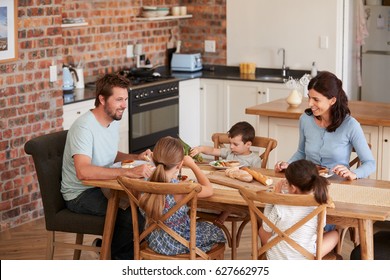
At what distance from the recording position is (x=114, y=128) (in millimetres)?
5223

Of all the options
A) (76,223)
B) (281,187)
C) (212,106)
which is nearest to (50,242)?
(76,223)

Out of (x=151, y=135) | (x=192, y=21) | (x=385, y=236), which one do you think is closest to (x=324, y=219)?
(x=385, y=236)

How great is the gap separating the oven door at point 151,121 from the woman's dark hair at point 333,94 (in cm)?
321

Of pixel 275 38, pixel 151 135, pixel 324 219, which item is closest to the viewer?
pixel 324 219

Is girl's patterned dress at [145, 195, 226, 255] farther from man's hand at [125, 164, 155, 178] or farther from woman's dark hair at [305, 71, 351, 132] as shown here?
woman's dark hair at [305, 71, 351, 132]

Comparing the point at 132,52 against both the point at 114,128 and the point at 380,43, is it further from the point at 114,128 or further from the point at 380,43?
the point at 114,128

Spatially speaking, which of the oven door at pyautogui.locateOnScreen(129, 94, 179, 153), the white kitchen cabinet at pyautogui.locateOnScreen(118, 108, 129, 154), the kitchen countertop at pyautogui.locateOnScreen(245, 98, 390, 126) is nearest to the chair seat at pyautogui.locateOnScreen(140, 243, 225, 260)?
the kitchen countertop at pyautogui.locateOnScreen(245, 98, 390, 126)

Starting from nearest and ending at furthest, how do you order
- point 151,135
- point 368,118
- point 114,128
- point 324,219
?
point 324,219 → point 114,128 → point 368,118 → point 151,135

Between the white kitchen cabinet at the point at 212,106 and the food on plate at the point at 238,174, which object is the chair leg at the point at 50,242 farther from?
the white kitchen cabinet at the point at 212,106

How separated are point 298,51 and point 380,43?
1238 mm

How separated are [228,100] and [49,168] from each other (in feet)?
13.0

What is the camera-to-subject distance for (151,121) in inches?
328

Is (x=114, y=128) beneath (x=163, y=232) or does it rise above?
above

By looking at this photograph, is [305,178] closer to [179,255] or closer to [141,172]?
[179,255]
